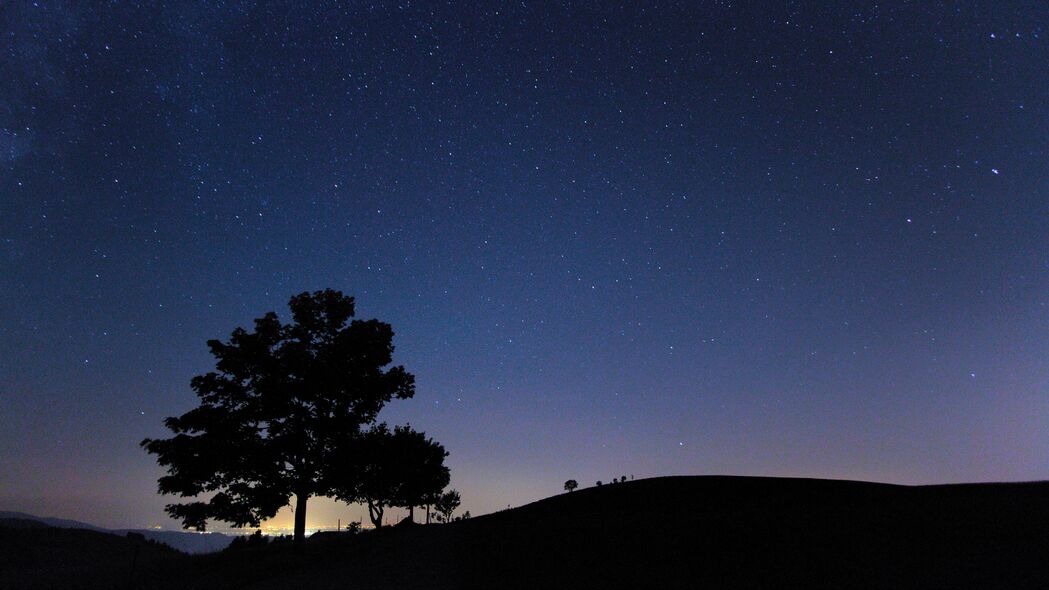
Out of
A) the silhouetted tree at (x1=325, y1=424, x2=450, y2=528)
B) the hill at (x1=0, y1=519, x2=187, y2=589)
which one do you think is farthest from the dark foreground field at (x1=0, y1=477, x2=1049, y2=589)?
the silhouetted tree at (x1=325, y1=424, x2=450, y2=528)

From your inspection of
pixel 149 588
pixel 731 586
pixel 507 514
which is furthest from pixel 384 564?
pixel 507 514

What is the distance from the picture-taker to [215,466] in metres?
27.7

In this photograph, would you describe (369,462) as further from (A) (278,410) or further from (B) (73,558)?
(B) (73,558)

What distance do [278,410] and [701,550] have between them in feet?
70.1

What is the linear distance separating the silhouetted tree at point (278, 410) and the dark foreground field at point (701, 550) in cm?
383

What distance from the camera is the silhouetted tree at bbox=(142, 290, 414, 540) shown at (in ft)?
92.1

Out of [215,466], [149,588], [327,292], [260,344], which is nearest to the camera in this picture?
[149,588]

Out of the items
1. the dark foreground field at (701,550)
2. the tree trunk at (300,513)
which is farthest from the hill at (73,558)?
the tree trunk at (300,513)

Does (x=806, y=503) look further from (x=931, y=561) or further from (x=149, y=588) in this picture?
(x=149, y=588)

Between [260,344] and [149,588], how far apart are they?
46.2 feet

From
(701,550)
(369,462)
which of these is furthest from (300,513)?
(701,550)

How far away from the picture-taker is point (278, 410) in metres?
29.7

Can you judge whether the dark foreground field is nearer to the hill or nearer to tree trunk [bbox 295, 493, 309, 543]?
the hill

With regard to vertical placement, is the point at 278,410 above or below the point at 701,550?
above
